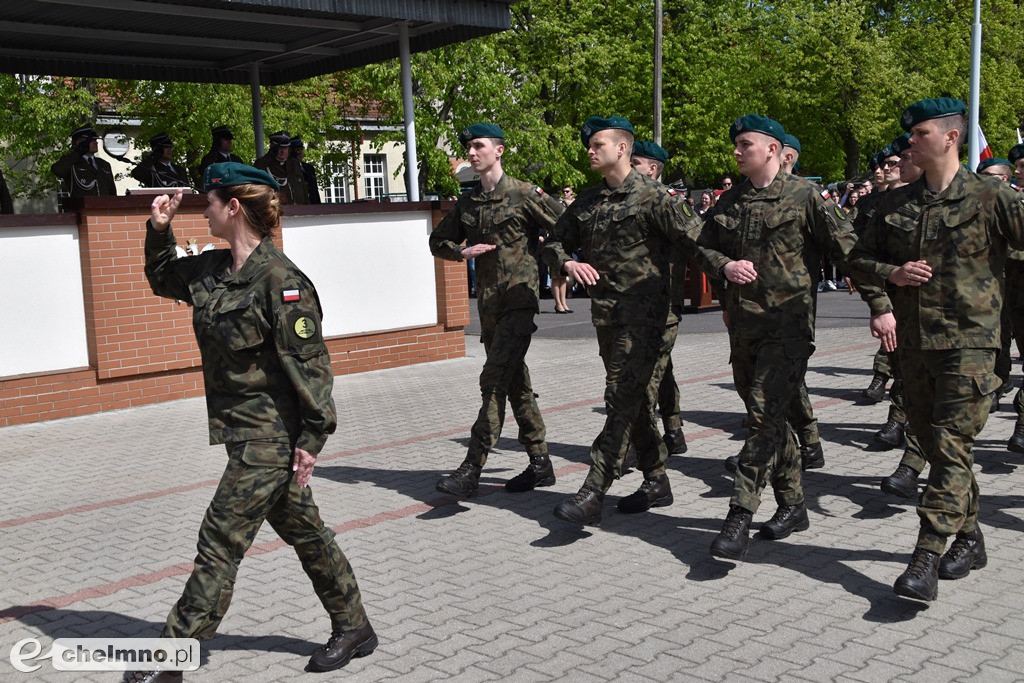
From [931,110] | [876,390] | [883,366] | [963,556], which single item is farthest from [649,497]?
[876,390]

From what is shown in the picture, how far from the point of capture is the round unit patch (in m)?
4.04

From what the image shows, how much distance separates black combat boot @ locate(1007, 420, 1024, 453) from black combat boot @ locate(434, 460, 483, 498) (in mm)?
3716

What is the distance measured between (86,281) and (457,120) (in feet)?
56.5

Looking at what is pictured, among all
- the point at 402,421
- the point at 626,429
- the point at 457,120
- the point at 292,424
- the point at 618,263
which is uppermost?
the point at 457,120

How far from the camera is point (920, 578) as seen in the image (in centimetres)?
477

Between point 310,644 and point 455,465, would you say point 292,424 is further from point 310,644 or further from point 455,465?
point 455,465

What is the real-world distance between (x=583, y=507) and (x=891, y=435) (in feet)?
10.2

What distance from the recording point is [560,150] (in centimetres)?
3027

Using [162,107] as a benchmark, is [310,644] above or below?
below

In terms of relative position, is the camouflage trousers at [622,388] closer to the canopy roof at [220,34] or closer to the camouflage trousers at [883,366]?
the camouflage trousers at [883,366]

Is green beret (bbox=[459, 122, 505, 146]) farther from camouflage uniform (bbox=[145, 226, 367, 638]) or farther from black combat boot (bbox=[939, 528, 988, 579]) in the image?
black combat boot (bbox=[939, 528, 988, 579])

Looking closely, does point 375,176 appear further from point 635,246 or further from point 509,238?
point 635,246

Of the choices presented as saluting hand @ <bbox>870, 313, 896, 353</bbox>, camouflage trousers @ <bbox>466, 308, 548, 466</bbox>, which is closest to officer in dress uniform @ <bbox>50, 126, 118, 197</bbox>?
camouflage trousers @ <bbox>466, 308, 548, 466</bbox>

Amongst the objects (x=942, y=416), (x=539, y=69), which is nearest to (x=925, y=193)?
(x=942, y=416)
